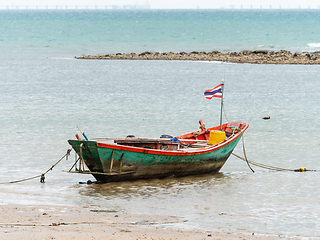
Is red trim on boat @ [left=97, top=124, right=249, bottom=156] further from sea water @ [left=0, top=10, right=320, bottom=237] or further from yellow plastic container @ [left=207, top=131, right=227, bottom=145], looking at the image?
sea water @ [left=0, top=10, right=320, bottom=237]

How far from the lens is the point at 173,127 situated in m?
24.3

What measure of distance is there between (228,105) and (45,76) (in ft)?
70.4

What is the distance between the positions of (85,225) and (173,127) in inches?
560

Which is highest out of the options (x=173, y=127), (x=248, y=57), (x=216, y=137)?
(x=248, y=57)

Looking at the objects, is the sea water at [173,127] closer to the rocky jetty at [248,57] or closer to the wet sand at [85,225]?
the wet sand at [85,225]

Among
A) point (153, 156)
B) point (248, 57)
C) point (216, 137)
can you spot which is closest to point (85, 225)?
point (153, 156)

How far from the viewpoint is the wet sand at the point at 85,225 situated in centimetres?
944

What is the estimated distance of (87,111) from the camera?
28.9m

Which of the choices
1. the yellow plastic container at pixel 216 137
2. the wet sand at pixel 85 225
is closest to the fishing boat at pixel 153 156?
the yellow plastic container at pixel 216 137

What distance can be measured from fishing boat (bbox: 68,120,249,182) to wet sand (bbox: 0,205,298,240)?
2.47m

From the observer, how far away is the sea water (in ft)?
42.2

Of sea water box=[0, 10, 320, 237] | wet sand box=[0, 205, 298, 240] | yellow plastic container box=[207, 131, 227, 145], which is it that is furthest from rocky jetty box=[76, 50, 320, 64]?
wet sand box=[0, 205, 298, 240]

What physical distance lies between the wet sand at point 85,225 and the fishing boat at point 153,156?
2.47 m

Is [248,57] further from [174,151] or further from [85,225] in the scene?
[85,225]
